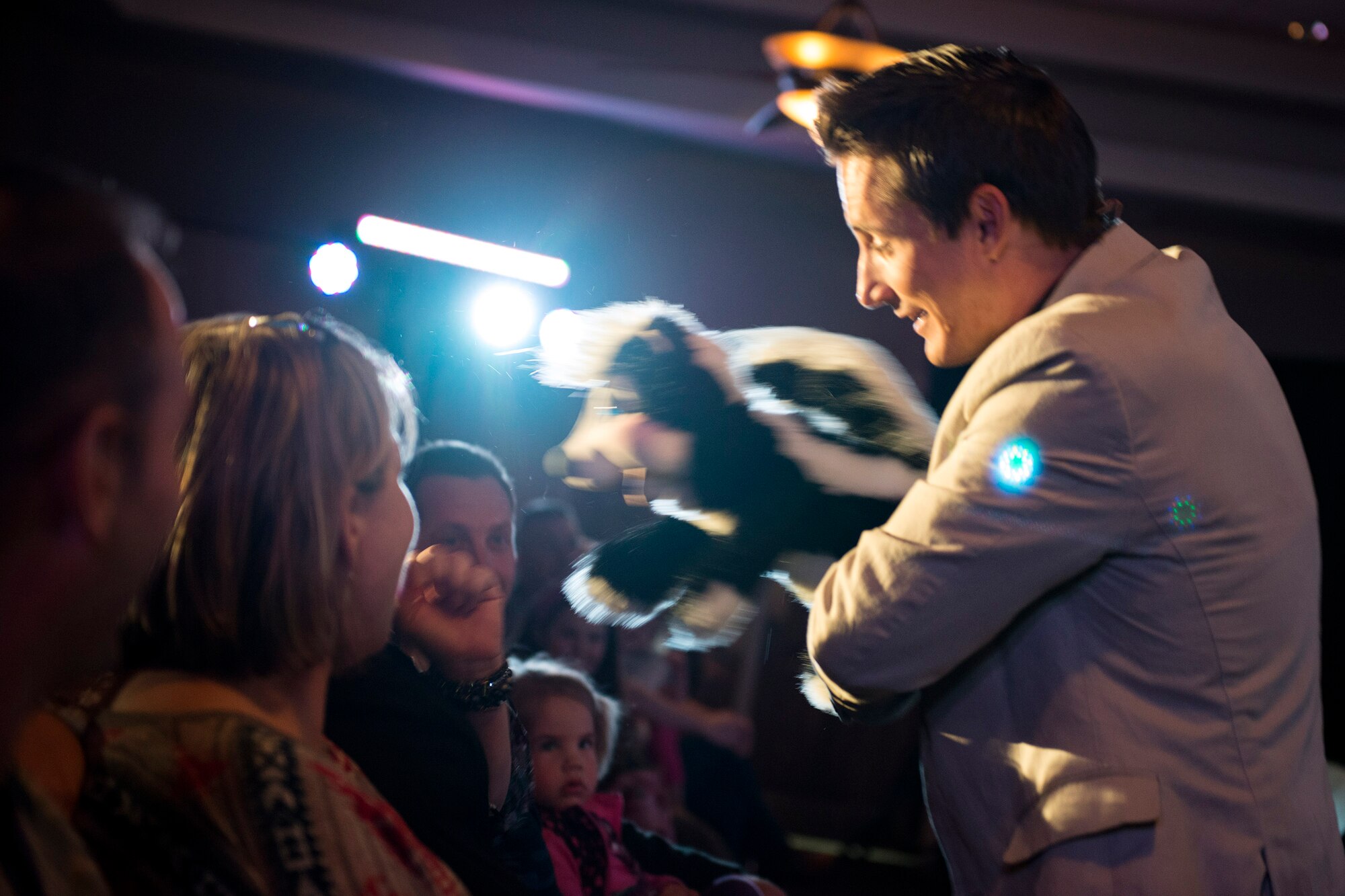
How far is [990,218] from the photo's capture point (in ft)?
3.12

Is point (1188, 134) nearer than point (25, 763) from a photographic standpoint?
No

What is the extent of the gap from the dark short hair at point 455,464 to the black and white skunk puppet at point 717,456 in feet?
0.18

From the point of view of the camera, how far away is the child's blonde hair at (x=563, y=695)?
0.96 meters

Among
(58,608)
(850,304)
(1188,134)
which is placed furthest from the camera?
(1188,134)

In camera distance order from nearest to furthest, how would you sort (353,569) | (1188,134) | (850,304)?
1. (353,569)
2. (850,304)
3. (1188,134)

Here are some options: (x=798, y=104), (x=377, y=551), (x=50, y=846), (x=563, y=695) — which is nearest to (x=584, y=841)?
(x=563, y=695)

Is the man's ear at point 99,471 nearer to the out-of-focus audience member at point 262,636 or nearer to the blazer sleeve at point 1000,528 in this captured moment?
the out-of-focus audience member at point 262,636

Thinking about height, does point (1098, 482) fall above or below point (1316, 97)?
below

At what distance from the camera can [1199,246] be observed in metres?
3.97

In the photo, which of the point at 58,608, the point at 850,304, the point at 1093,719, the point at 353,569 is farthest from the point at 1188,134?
the point at 58,608

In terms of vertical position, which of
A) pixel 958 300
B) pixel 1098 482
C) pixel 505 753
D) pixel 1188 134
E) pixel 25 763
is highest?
pixel 1188 134

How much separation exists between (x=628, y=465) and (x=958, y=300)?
0.36 meters

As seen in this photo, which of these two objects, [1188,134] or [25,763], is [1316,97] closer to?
[1188,134]

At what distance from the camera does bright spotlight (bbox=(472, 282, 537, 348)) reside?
95 centimetres
